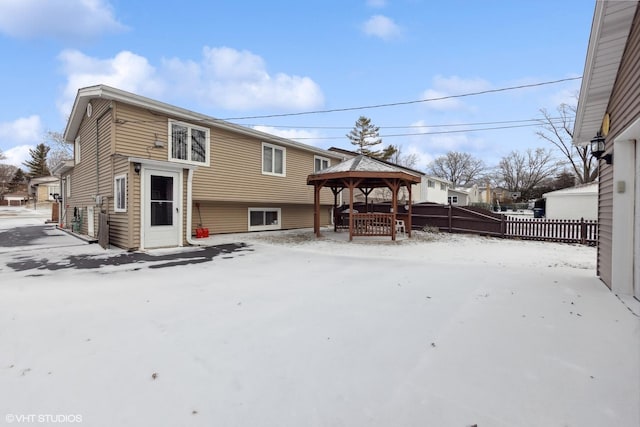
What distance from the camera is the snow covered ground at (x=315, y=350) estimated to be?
1.92m

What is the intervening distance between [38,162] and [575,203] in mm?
68108

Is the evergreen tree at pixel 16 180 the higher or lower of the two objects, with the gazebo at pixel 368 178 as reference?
higher

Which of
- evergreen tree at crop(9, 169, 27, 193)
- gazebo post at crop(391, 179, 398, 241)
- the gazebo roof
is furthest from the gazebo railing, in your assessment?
evergreen tree at crop(9, 169, 27, 193)

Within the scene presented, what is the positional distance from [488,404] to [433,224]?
41.9 feet

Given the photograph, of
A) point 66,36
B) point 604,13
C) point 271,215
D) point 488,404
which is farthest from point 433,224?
point 66,36

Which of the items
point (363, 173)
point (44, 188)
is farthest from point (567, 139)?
point (44, 188)

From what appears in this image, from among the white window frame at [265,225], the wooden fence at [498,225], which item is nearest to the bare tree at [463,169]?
the wooden fence at [498,225]

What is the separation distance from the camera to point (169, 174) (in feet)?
28.5

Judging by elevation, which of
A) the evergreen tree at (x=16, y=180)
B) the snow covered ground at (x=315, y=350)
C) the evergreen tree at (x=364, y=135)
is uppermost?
the evergreen tree at (x=364, y=135)

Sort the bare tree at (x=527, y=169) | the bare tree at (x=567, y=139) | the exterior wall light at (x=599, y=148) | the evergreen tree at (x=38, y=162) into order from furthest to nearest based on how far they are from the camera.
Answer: the evergreen tree at (x=38, y=162)
the bare tree at (x=527, y=169)
the bare tree at (x=567, y=139)
the exterior wall light at (x=599, y=148)

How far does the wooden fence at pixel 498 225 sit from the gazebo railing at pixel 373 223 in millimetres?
3835

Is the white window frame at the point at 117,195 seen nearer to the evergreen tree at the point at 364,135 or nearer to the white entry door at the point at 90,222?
the white entry door at the point at 90,222

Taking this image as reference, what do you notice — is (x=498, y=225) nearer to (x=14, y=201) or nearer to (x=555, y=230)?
(x=555, y=230)

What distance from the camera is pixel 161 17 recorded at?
1096 cm
